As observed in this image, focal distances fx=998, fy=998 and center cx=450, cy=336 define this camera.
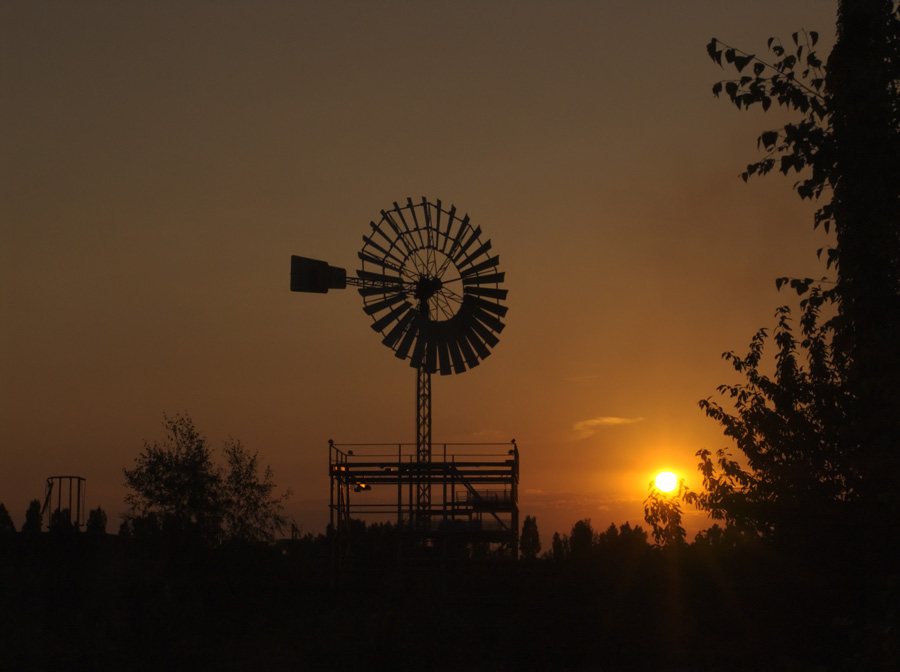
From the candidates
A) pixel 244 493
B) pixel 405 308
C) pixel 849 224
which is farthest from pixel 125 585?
pixel 849 224

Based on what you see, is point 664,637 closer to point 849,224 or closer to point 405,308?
Result: point 405,308

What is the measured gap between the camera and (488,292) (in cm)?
4153

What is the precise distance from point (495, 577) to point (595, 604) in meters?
4.55

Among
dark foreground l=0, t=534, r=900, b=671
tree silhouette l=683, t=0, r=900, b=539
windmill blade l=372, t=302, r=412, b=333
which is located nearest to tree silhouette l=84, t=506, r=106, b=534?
dark foreground l=0, t=534, r=900, b=671

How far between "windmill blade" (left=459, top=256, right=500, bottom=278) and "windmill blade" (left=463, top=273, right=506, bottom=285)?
0.71 feet

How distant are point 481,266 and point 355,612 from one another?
48.6 feet

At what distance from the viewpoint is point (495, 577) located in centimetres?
3706

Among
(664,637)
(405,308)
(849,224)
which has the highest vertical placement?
(405,308)

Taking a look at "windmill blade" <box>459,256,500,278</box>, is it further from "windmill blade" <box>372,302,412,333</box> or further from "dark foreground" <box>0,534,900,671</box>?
"dark foreground" <box>0,534,900,671</box>

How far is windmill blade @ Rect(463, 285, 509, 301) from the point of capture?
136 feet

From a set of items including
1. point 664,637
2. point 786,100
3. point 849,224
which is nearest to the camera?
point 786,100

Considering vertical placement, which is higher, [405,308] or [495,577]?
[405,308]

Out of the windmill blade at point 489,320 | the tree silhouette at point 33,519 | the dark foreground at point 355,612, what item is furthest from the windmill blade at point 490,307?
the tree silhouette at point 33,519

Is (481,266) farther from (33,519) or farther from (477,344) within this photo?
(33,519)
